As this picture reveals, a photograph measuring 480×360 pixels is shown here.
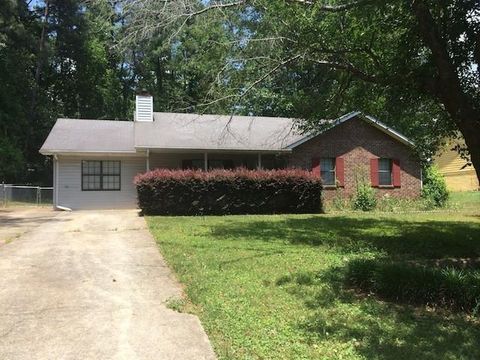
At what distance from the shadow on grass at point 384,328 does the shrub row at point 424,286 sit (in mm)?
268

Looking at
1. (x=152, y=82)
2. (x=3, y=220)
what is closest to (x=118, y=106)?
(x=152, y=82)

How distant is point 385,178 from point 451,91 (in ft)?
52.9

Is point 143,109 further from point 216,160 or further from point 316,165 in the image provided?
point 316,165

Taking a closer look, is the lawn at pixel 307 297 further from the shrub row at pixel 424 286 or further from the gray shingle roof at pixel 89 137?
the gray shingle roof at pixel 89 137

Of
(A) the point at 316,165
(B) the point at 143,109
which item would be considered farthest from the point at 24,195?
(A) the point at 316,165

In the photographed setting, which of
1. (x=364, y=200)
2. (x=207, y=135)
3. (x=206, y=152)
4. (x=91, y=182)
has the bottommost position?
(x=364, y=200)

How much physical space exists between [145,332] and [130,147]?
1817 centimetres

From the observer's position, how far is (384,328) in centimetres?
559

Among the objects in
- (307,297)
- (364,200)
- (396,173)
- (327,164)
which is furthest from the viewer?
(396,173)

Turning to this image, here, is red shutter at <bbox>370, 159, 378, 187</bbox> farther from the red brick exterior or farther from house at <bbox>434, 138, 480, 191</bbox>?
house at <bbox>434, 138, 480, 191</bbox>

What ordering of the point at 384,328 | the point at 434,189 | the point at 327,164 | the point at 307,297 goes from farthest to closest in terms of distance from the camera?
the point at 434,189 → the point at 327,164 → the point at 307,297 → the point at 384,328

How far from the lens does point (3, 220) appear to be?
1736 cm

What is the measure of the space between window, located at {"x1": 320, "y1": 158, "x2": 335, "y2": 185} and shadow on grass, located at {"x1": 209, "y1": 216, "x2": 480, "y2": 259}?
6432mm

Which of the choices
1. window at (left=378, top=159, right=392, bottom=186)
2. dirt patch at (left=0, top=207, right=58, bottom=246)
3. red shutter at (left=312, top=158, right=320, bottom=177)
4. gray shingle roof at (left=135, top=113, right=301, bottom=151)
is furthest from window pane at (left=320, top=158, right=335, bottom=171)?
dirt patch at (left=0, top=207, right=58, bottom=246)
